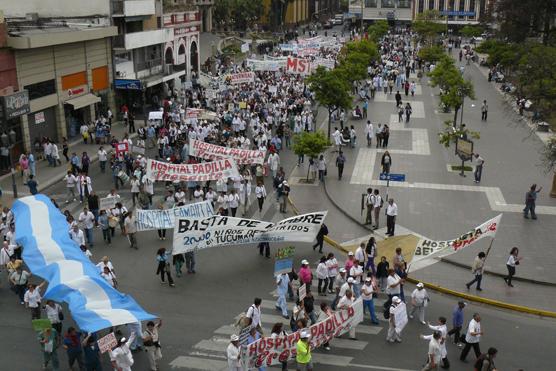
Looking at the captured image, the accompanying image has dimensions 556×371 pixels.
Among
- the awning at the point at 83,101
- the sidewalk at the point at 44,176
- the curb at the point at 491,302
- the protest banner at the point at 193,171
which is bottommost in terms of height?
the curb at the point at 491,302

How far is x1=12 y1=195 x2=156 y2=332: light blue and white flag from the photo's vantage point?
13430mm

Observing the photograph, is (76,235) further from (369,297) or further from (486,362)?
(486,362)

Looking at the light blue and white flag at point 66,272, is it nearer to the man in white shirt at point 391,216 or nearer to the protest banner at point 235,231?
the protest banner at point 235,231

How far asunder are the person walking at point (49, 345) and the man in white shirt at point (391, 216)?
12010 millimetres

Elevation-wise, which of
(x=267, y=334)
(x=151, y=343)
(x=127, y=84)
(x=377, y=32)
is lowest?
(x=267, y=334)

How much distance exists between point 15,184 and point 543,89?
21228mm

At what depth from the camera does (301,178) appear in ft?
97.1

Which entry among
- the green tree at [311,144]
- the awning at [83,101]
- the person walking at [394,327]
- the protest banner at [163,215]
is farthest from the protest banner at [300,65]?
the person walking at [394,327]

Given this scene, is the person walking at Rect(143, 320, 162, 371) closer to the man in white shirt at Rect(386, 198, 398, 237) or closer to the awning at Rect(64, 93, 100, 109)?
the man in white shirt at Rect(386, 198, 398, 237)

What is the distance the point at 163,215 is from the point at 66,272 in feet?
22.2

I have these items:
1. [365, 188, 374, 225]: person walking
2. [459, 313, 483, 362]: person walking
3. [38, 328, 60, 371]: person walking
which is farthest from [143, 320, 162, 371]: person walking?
[365, 188, 374, 225]: person walking

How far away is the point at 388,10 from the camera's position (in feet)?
410

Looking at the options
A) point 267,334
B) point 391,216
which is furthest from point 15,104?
point 267,334

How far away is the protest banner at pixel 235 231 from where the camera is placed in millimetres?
18625
